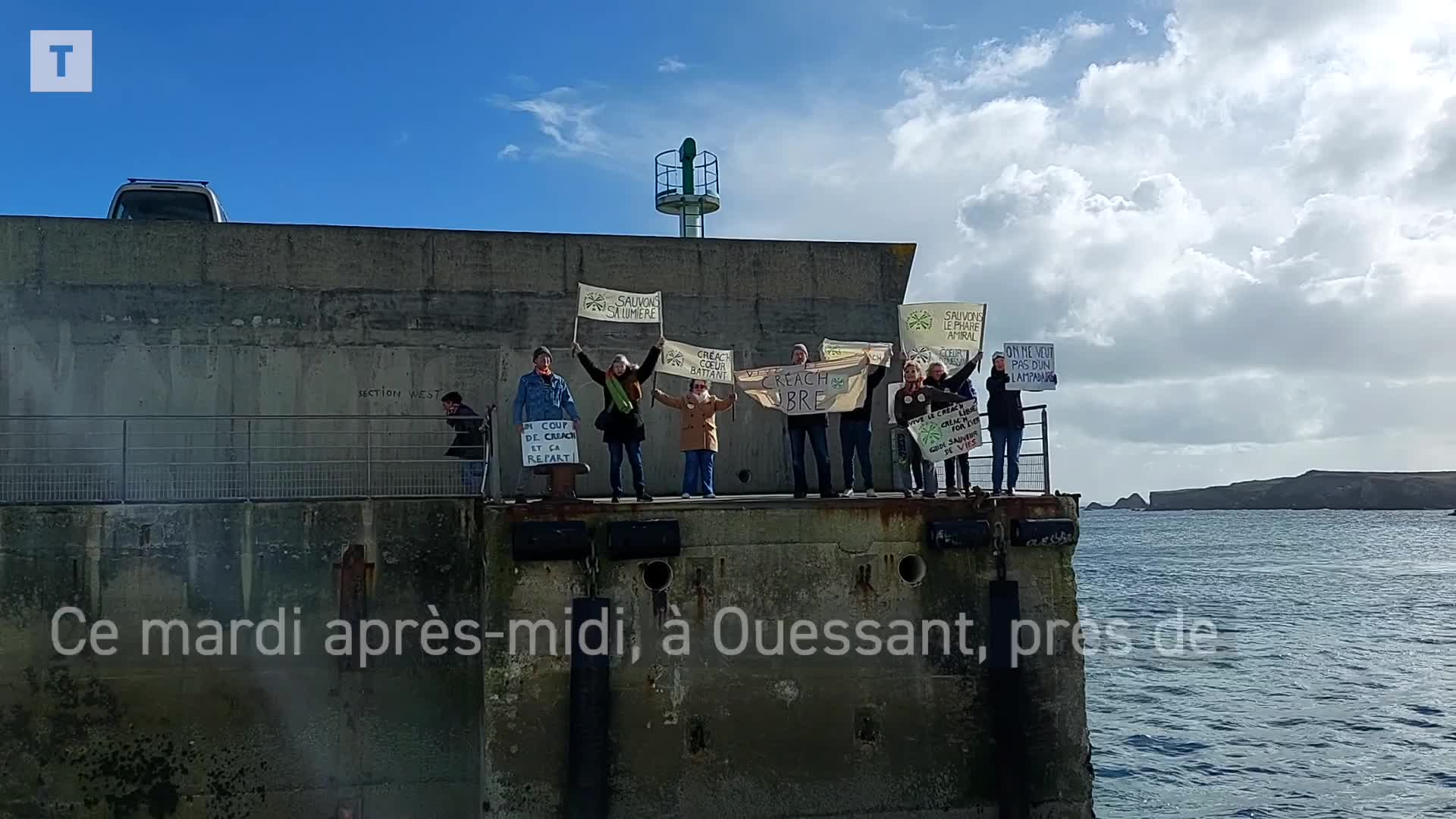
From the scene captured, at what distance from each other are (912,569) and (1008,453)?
2087 mm

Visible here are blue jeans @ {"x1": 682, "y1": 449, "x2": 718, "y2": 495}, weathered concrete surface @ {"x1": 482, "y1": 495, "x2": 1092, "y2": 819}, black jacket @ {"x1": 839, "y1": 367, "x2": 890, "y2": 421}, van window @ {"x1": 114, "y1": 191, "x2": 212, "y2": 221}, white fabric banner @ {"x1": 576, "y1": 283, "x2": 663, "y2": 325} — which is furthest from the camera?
van window @ {"x1": 114, "y1": 191, "x2": 212, "y2": 221}

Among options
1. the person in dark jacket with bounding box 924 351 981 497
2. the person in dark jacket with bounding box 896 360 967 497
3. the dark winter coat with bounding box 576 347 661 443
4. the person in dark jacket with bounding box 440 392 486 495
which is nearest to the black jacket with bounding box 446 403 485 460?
the person in dark jacket with bounding box 440 392 486 495

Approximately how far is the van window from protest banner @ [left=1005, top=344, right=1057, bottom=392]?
12.0 m

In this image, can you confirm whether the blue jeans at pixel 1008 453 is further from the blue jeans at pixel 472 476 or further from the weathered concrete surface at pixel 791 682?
the blue jeans at pixel 472 476

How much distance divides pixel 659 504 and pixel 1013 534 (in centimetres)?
342

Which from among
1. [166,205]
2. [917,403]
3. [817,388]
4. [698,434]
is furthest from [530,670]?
[166,205]

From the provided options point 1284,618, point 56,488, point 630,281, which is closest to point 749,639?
point 630,281

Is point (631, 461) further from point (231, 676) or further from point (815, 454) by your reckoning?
point (231, 676)

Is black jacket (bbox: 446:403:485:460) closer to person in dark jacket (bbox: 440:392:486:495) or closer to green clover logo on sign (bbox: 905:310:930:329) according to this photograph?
person in dark jacket (bbox: 440:392:486:495)

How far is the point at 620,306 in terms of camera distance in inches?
508

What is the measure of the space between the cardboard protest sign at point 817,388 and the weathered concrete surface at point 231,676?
11.7 ft

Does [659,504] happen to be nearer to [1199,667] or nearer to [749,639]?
[749,639]

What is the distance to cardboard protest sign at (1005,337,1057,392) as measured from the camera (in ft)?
41.5

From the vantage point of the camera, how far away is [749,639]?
10711 millimetres
